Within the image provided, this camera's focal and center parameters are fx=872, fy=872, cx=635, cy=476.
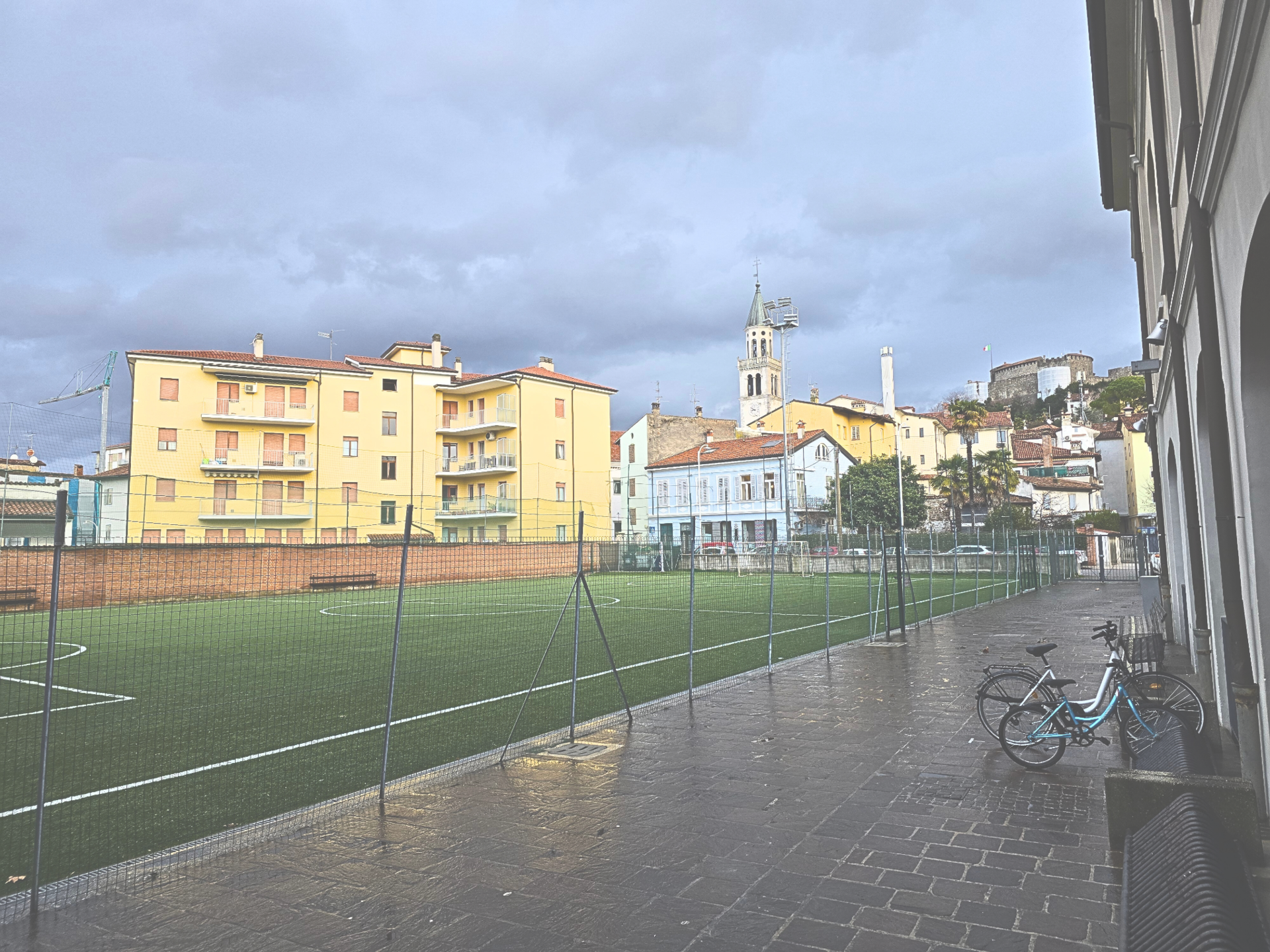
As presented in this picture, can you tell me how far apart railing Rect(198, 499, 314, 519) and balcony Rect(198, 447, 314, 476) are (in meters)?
19.4

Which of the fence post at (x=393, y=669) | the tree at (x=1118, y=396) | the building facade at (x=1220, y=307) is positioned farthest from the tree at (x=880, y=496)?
the fence post at (x=393, y=669)

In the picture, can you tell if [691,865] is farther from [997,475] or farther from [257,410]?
[997,475]

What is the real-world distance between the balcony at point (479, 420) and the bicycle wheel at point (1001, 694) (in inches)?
1809

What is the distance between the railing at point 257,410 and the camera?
4666 centimetres

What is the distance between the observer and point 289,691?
12.2 metres

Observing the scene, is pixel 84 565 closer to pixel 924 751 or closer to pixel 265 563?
pixel 265 563

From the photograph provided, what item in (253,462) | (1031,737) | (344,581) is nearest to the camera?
(1031,737)

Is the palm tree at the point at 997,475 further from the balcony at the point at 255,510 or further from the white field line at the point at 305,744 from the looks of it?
the white field line at the point at 305,744

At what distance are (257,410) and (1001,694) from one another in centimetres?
4670

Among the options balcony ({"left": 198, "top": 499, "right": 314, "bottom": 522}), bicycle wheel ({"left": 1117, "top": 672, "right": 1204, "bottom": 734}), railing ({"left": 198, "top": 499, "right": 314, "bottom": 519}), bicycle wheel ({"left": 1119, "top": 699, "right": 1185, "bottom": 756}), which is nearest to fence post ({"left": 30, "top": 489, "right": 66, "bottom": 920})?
bicycle wheel ({"left": 1119, "top": 699, "right": 1185, "bottom": 756})

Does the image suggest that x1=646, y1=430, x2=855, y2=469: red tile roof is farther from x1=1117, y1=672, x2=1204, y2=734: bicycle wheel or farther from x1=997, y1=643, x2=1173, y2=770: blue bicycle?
x1=997, y1=643, x2=1173, y2=770: blue bicycle

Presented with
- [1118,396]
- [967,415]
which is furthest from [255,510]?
[1118,396]

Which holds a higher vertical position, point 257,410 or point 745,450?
point 257,410

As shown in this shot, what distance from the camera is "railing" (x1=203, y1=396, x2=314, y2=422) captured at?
46.7 m
